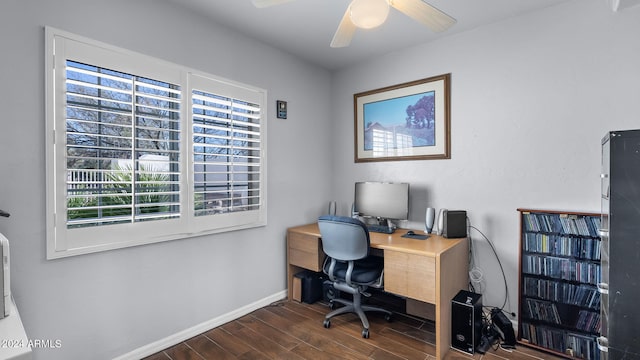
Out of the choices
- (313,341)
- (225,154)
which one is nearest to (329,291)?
(313,341)

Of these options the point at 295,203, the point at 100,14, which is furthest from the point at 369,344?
the point at 100,14

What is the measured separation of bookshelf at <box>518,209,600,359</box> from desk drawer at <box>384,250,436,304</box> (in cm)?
81

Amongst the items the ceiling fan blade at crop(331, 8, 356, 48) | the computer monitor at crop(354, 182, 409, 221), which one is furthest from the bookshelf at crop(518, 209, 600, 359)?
the ceiling fan blade at crop(331, 8, 356, 48)

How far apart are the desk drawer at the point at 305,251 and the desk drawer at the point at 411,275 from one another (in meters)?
0.73

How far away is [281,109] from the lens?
3.10m

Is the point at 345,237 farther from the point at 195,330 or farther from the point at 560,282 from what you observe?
the point at 560,282

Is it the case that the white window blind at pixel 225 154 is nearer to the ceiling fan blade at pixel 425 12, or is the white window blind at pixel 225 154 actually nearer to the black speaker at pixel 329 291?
the black speaker at pixel 329 291

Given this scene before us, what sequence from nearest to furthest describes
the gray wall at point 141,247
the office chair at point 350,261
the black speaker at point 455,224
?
the gray wall at point 141,247, the office chair at point 350,261, the black speaker at point 455,224

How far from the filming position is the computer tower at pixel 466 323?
2154mm

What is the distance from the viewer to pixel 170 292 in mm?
2273

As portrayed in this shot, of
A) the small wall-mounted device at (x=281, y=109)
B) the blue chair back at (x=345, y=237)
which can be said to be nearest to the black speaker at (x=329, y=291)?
the blue chair back at (x=345, y=237)

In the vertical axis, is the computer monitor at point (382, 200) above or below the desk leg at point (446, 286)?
above

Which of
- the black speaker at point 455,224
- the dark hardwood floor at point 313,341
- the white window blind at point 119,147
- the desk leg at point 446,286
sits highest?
the white window blind at point 119,147

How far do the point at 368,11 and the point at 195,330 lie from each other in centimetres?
255
